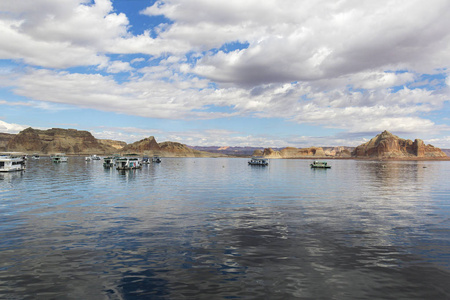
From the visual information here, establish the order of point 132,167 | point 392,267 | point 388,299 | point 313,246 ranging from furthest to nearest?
point 132,167 < point 313,246 < point 392,267 < point 388,299

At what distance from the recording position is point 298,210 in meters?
29.5

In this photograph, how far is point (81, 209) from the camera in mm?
29281

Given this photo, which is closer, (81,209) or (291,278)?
(291,278)

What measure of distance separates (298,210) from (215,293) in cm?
1987

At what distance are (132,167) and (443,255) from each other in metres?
101

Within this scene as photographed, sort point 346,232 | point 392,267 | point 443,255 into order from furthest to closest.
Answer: point 346,232 < point 443,255 < point 392,267

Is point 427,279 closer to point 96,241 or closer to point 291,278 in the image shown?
point 291,278

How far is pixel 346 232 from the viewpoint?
822 inches

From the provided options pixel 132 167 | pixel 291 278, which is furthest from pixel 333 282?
pixel 132 167

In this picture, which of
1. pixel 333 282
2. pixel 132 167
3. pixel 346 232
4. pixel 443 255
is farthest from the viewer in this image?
pixel 132 167

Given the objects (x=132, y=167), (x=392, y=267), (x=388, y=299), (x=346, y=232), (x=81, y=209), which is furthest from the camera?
(x=132, y=167)

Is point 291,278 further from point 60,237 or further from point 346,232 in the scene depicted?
point 60,237

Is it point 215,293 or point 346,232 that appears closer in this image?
point 215,293

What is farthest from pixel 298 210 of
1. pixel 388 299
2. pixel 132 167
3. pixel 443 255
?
pixel 132 167
